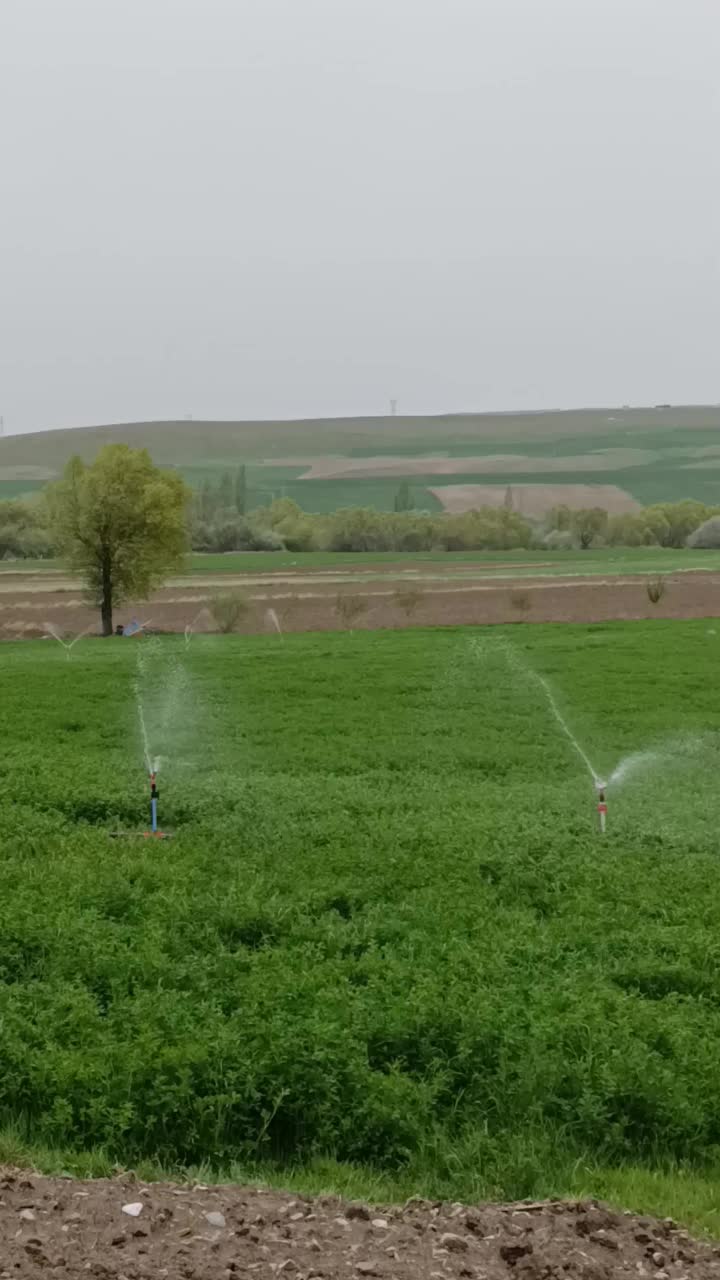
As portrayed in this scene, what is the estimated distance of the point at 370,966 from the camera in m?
11.4

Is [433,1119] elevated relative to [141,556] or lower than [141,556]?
lower

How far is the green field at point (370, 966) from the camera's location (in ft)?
28.9

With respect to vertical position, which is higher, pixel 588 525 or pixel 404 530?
pixel 588 525

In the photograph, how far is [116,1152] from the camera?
28.1ft

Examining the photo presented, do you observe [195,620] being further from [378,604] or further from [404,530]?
[404,530]

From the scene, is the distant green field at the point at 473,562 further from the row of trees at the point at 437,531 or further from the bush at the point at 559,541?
the bush at the point at 559,541

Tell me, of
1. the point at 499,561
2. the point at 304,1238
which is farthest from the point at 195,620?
the point at 499,561

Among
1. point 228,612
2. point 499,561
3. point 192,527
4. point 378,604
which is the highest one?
point 192,527

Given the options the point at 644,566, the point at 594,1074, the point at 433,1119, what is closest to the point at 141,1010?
the point at 433,1119

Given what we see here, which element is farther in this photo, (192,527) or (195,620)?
(192,527)

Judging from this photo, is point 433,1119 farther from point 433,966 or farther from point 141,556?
point 141,556

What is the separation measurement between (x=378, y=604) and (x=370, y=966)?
5290 cm

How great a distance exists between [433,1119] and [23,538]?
4145 inches

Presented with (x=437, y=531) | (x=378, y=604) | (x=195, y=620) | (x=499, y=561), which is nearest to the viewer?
(x=195, y=620)
